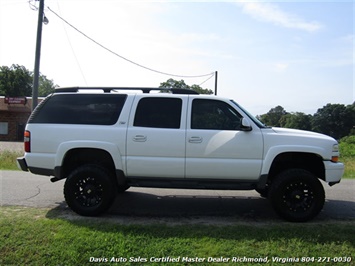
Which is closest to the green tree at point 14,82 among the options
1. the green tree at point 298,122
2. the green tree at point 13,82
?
the green tree at point 13,82

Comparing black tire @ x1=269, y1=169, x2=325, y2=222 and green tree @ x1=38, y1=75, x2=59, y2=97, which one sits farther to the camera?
green tree @ x1=38, y1=75, x2=59, y2=97

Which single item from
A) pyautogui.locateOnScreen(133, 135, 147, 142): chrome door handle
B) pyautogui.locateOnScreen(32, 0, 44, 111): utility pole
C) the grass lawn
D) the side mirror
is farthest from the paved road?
pyautogui.locateOnScreen(32, 0, 44, 111): utility pole

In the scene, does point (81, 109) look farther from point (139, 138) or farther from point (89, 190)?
point (89, 190)

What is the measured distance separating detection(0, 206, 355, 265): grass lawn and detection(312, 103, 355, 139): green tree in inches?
2924

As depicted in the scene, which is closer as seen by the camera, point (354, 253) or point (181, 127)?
point (354, 253)

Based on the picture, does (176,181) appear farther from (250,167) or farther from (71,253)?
(71,253)

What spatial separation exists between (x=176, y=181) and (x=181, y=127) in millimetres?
891

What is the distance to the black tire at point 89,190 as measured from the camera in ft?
17.5

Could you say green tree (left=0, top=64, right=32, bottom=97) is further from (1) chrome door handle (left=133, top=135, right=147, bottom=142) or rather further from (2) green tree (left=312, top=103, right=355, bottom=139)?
(1) chrome door handle (left=133, top=135, right=147, bottom=142)

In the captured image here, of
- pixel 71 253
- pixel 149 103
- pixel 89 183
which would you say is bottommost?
pixel 71 253

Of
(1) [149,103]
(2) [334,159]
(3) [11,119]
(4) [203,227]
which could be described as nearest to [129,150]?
(1) [149,103]

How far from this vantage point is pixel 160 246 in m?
4.23

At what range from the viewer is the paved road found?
562cm

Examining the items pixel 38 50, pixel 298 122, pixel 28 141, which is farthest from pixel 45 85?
pixel 28 141
